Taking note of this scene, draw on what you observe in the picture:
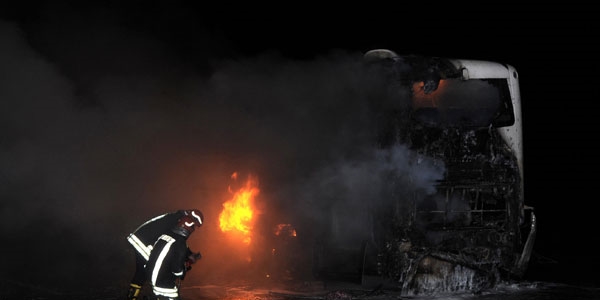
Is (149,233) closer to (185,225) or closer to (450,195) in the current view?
(185,225)

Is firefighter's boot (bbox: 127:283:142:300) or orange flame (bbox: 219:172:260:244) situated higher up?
orange flame (bbox: 219:172:260:244)

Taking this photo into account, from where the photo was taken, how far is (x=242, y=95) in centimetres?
945

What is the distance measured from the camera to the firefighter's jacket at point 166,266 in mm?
5352

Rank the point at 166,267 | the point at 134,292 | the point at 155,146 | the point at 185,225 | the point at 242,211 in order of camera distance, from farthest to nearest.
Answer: the point at 155,146, the point at 242,211, the point at 134,292, the point at 185,225, the point at 166,267

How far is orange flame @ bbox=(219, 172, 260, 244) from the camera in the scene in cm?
908

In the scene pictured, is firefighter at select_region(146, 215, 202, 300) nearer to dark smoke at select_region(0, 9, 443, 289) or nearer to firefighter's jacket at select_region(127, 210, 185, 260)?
firefighter's jacket at select_region(127, 210, 185, 260)

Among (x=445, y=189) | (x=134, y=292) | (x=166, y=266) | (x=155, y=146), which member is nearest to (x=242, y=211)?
(x=155, y=146)

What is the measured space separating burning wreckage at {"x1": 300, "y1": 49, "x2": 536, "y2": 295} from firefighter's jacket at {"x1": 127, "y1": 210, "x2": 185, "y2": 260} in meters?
2.57

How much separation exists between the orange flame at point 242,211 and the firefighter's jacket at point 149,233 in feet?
9.39

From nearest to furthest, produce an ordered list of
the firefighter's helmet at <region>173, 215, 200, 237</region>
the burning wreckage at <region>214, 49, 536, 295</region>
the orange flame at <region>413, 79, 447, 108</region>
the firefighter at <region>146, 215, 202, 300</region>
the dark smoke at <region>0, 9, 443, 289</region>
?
1. the firefighter at <region>146, 215, 202, 300</region>
2. the firefighter's helmet at <region>173, 215, 200, 237</region>
3. the burning wreckage at <region>214, 49, 536, 295</region>
4. the orange flame at <region>413, 79, 447, 108</region>
5. the dark smoke at <region>0, 9, 443, 289</region>

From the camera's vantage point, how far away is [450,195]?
23.3 ft

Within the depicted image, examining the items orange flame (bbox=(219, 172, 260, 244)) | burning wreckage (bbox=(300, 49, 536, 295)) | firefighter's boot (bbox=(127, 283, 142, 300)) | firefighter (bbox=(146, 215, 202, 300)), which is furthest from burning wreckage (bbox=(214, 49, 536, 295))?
firefighter's boot (bbox=(127, 283, 142, 300))

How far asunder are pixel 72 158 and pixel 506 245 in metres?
7.64

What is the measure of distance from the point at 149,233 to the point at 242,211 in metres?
3.08
